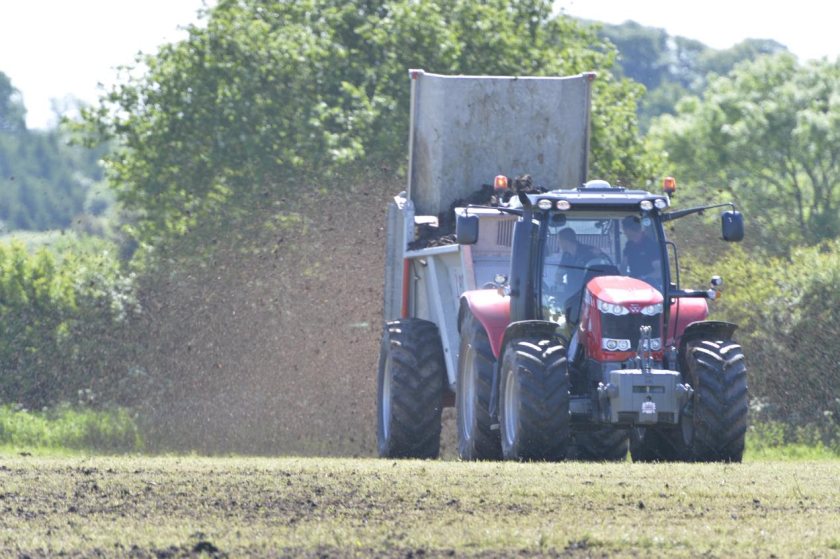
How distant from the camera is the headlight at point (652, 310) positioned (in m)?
12.8

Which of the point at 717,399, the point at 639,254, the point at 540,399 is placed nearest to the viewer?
the point at 540,399

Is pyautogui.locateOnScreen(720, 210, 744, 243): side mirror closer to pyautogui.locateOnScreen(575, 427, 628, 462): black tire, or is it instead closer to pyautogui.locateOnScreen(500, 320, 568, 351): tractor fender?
pyautogui.locateOnScreen(500, 320, 568, 351): tractor fender

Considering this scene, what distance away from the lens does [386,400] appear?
16.1 meters

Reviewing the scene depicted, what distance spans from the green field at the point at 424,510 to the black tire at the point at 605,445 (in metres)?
2.99

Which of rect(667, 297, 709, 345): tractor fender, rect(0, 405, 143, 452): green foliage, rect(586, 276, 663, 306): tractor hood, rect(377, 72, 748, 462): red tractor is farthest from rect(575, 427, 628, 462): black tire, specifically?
rect(0, 405, 143, 452): green foliage

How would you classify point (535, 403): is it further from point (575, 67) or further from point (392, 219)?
point (575, 67)

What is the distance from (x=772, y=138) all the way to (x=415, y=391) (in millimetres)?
38799

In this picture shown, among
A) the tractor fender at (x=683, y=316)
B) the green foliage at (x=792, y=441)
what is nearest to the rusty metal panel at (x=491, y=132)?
the tractor fender at (x=683, y=316)

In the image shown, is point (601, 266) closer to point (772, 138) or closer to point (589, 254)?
point (589, 254)

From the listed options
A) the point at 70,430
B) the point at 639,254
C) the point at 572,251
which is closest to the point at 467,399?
the point at 572,251

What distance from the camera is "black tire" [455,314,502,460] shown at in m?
13.5

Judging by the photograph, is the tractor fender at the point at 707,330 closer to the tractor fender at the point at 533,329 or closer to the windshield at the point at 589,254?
the windshield at the point at 589,254

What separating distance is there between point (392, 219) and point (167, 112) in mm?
16475

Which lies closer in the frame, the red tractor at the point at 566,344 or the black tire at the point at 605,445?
the red tractor at the point at 566,344
